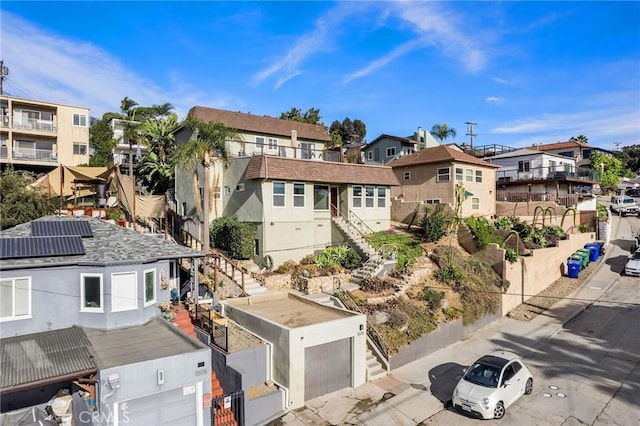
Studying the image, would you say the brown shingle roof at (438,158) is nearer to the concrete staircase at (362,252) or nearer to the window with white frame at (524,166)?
the concrete staircase at (362,252)

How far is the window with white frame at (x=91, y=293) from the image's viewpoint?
46.4 feet

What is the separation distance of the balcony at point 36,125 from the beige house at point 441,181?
36844mm

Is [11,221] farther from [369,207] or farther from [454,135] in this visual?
[454,135]

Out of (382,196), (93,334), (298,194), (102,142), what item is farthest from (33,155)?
(93,334)

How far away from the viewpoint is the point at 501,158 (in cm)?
5209

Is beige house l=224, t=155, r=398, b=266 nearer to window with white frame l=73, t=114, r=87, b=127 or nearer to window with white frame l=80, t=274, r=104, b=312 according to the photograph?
window with white frame l=80, t=274, r=104, b=312

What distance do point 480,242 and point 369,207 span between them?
8543 mm

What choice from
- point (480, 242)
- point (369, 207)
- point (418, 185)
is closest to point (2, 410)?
point (369, 207)

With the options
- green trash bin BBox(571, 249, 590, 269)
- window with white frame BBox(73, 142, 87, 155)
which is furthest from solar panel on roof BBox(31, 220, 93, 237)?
green trash bin BBox(571, 249, 590, 269)

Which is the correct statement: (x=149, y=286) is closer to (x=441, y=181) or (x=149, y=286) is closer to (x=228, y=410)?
(x=228, y=410)

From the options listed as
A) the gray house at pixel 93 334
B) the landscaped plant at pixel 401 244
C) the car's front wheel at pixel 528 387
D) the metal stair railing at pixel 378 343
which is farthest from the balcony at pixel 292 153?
the car's front wheel at pixel 528 387

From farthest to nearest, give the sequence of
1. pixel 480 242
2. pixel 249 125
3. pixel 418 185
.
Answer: pixel 418 185 → pixel 249 125 → pixel 480 242

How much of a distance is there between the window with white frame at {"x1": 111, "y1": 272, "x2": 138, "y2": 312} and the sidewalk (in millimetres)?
7096

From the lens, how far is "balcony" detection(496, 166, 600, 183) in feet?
149
